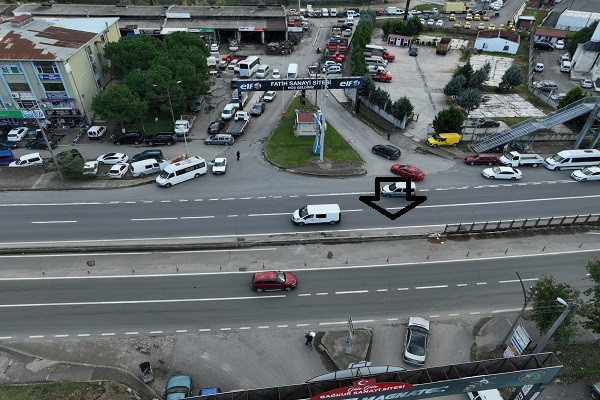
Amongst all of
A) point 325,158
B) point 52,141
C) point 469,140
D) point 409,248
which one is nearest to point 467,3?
point 469,140

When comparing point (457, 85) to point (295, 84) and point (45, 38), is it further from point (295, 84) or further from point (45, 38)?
point (45, 38)

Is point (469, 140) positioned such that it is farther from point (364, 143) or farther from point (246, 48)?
point (246, 48)

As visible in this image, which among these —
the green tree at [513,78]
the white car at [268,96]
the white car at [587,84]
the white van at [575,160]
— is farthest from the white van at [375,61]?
the white van at [575,160]

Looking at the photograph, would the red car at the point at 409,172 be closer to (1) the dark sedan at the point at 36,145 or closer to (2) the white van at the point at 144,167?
(2) the white van at the point at 144,167

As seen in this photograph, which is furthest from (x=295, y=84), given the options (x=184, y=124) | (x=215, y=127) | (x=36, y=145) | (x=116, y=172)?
(x=36, y=145)

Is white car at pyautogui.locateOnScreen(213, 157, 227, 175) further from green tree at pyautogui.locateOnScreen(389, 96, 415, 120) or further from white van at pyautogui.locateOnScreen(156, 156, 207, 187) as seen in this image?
green tree at pyautogui.locateOnScreen(389, 96, 415, 120)
